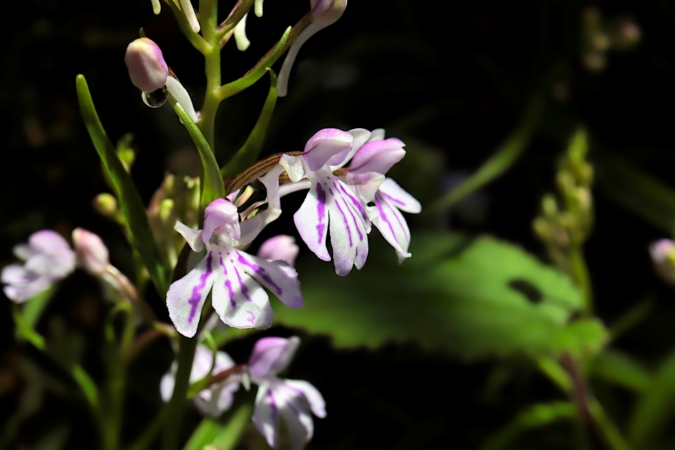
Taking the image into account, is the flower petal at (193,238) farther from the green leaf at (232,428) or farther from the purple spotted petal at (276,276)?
the green leaf at (232,428)

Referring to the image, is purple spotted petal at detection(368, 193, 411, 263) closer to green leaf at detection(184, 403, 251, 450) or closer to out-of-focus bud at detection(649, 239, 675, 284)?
green leaf at detection(184, 403, 251, 450)

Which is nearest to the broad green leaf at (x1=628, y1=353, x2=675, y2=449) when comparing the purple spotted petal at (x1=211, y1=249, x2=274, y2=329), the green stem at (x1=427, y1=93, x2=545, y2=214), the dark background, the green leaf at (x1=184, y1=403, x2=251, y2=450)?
the dark background

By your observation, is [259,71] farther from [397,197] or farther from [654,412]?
[654,412]

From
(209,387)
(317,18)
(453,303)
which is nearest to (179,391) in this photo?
(209,387)

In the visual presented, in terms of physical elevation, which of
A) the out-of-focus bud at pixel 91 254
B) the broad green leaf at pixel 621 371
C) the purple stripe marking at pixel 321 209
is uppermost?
the purple stripe marking at pixel 321 209

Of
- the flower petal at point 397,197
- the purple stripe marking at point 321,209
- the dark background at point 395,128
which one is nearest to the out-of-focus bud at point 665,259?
the dark background at point 395,128
